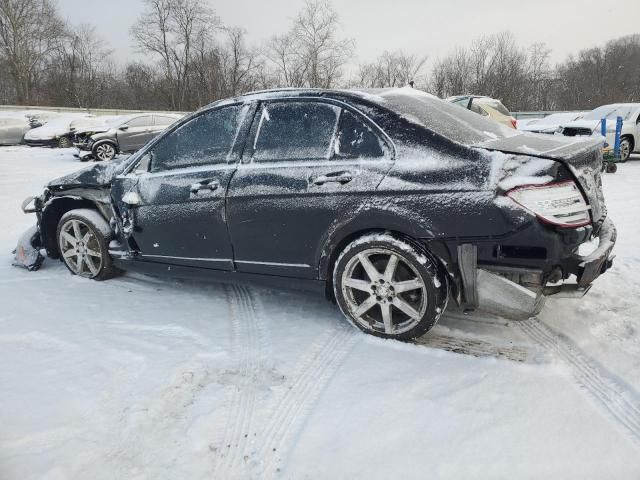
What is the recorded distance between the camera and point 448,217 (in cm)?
268

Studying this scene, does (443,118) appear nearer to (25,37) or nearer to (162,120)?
(162,120)

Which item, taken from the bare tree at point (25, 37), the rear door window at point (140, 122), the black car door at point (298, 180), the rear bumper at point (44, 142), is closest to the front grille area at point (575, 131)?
the black car door at point (298, 180)

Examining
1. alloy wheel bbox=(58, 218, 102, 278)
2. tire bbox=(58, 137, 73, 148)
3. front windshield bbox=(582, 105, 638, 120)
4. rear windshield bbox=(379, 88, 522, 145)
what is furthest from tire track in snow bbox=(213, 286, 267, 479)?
tire bbox=(58, 137, 73, 148)

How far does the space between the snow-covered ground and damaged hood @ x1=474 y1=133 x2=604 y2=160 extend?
1197 millimetres

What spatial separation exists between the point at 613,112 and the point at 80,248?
13.9m

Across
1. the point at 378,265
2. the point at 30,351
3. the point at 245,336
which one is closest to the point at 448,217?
the point at 378,265

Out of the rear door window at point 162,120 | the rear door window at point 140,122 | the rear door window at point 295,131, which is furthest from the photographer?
the rear door window at point 162,120

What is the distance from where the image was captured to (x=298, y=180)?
310 cm

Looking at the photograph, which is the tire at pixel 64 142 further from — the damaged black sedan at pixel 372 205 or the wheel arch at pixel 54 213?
the damaged black sedan at pixel 372 205

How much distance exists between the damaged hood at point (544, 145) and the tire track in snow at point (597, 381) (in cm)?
119

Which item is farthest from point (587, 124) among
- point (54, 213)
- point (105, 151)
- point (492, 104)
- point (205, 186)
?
point (105, 151)

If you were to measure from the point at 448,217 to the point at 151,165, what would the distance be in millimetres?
2482

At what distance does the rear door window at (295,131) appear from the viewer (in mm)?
3123

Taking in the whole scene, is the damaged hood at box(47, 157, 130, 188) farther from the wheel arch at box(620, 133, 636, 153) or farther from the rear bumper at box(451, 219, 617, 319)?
the wheel arch at box(620, 133, 636, 153)
